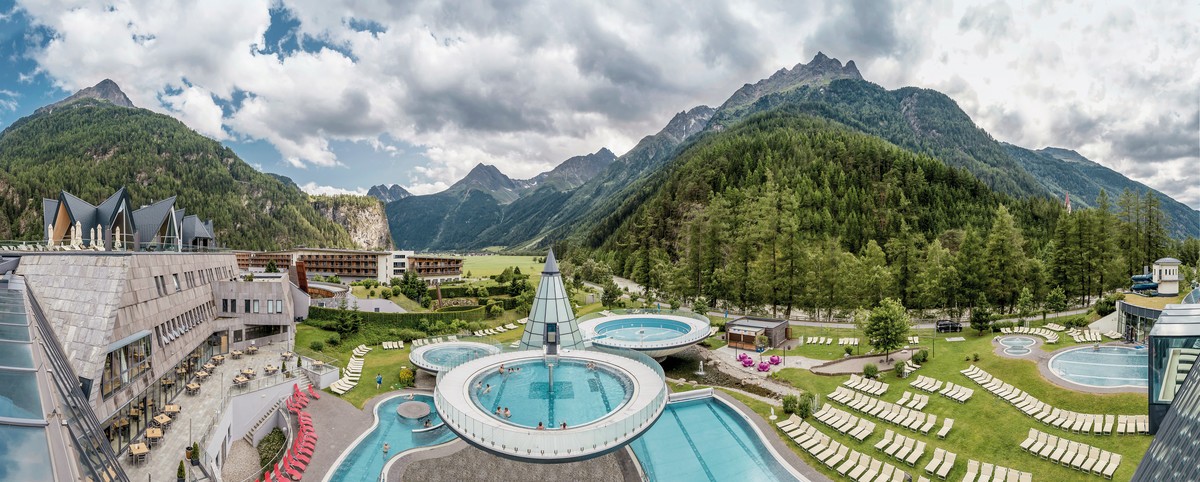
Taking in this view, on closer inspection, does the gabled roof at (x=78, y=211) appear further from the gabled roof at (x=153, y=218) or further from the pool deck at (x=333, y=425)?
the pool deck at (x=333, y=425)

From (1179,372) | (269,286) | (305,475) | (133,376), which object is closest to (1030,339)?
(1179,372)

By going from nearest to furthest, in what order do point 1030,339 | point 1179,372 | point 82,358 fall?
point 1179,372, point 82,358, point 1030,339

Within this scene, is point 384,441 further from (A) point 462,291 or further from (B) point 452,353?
(A) point 462,291

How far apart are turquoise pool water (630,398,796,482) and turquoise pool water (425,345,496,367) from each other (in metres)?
17.4

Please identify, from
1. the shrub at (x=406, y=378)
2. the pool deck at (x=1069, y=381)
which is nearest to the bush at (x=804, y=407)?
the pool deck at (x=1069, y=381)

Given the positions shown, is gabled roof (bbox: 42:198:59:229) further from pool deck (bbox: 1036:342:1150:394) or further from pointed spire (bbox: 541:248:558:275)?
pool deck (bbox: 1036:342:1150:394)

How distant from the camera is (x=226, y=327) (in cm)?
4462

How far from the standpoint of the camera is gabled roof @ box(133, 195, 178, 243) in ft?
139

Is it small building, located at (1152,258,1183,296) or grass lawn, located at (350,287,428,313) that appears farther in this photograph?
grass lawn, located at (350,287,428,313)

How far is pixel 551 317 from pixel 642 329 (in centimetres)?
1853

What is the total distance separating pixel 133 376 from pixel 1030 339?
5811 cm

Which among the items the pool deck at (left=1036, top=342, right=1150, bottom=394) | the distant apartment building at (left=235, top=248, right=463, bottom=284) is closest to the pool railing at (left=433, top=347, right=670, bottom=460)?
the pool deck at (left=1036, top=342, right=1150, bottom=394)

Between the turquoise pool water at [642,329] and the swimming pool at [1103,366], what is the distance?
1063 inches

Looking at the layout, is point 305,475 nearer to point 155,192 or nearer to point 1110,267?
point 1110,267
